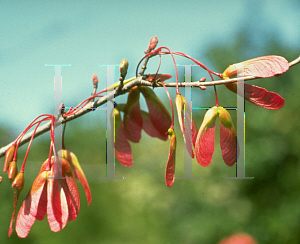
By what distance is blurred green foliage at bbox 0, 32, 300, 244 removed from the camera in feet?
7.31

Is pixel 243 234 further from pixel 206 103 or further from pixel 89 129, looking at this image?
pixel 89 129

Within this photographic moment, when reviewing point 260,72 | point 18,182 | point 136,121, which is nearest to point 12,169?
point 18,182

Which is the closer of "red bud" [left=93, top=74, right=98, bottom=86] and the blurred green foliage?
"red bud" [left=93, top=74, right=98, bottom=86]

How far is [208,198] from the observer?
2297 mm

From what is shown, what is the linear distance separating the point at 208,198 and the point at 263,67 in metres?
2.16

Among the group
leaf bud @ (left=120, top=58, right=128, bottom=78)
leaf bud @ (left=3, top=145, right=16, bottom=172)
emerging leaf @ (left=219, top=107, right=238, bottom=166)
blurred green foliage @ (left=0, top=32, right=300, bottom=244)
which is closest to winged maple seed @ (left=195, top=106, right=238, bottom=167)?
emerging leaf @ (left=219, top=107, right=238, bottom=166)

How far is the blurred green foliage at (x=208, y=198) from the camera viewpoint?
223 centimetres

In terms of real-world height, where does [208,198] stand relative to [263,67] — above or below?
below

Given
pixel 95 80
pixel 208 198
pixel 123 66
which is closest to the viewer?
pixel 123 66

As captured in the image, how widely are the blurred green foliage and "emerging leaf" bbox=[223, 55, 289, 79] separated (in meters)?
1.84

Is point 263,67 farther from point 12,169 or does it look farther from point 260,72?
point 12,169

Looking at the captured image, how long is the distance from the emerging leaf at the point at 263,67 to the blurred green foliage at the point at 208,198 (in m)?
1.84

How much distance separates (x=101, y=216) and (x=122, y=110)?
96.0 inches

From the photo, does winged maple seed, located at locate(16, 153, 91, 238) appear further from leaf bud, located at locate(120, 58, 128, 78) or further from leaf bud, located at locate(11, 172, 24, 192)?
leaf bud, located at locate(120, 58, 128, 78)
